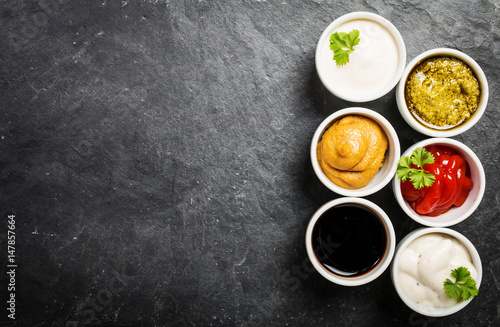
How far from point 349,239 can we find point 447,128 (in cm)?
67

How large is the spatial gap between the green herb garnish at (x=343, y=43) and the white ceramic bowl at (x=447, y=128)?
0.27 metres

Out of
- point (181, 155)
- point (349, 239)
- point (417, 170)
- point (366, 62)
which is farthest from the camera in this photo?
point (181, 155)

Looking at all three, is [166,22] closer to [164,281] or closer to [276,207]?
[276,207]

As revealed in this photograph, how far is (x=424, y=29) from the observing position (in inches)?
83.7

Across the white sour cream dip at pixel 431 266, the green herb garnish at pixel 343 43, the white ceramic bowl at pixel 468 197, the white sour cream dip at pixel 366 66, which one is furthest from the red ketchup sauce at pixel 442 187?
the green herb garnish at pixel 343 43

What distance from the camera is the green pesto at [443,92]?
6.18ft

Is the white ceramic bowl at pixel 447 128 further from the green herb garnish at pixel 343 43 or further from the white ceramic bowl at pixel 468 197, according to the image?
the green herb garnish at pixel 343 43


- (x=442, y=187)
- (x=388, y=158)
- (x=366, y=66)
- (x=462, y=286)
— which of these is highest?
(x=366, y=66)

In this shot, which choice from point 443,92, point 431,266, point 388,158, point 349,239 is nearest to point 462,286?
point 431,266

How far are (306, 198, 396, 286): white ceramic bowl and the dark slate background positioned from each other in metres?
0.23

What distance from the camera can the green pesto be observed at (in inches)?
74.2

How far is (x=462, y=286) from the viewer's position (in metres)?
1.85

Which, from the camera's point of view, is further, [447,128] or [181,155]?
[181,155]

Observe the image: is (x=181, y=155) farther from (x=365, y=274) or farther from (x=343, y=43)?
(x=365, y=274)
